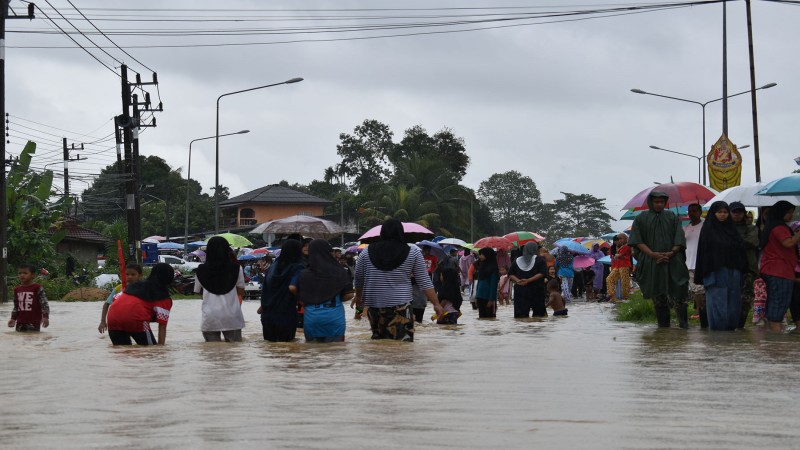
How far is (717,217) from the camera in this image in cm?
1489

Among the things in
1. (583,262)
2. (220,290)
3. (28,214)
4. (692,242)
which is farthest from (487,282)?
A: (28,214)

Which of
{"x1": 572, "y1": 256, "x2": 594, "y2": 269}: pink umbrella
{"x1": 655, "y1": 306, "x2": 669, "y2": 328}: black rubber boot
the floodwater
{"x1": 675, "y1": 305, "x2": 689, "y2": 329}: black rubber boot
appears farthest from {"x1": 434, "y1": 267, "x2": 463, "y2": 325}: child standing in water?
{"x1": 572, "y1": 256, "x2": 594, "y2": 269}: pink umbrella

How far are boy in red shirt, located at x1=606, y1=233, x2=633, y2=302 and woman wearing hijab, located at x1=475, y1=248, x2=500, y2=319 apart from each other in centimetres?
645

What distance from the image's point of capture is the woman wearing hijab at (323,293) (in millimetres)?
12984

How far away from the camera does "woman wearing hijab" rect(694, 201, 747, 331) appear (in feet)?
48.5

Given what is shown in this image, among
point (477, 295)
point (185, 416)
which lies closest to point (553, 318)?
point (477, 295)

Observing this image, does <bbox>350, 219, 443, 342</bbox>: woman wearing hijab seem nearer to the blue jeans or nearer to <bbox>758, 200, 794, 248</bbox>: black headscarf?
the blue jeans

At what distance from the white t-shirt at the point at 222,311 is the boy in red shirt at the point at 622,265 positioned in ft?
51.3

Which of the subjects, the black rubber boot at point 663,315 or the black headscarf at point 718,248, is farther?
the black rubber boot at point 663,315

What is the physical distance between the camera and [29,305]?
17016mm

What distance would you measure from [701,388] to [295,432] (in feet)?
11.6

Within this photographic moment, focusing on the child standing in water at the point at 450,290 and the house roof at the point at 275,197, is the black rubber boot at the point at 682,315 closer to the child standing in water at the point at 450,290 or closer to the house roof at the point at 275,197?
the child standing in water at the point at 450,290

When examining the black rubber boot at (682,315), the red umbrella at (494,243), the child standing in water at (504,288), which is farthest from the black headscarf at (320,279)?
the red umbrella at (494,243)

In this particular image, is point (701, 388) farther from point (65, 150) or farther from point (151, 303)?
point (65, 150)
